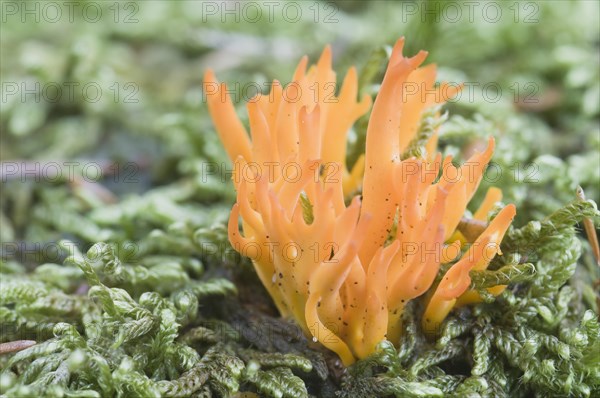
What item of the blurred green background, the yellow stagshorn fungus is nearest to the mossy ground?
the blurred green background

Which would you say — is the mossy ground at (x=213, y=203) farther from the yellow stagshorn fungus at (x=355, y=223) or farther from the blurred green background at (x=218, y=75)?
the yellow stagshorn fungus at (x=355, y=223)

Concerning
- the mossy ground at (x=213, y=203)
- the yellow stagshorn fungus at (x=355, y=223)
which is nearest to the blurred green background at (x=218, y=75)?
the mossy ground at (x=213, y=203)

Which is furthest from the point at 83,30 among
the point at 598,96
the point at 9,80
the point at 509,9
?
the point at 598,96

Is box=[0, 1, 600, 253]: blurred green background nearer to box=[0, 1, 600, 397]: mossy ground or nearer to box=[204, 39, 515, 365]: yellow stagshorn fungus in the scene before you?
box=[0, 1, 600, 397]: mossy ground

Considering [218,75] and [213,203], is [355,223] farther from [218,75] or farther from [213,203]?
[218,75]

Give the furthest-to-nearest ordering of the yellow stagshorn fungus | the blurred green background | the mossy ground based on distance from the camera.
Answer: the blurred green background < the mossy ground < the yellow stagshorn fungus

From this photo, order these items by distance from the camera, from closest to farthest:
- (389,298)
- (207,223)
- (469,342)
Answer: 1. (389,298)
2. (469,342)
3. (207,223)

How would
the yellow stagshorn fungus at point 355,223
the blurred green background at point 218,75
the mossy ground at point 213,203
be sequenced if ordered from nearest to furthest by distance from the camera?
1. the yellow stagshorn fungus at point 355,223
2. the mossy ground at point 213,203
3. the blurred green background at point 218,75

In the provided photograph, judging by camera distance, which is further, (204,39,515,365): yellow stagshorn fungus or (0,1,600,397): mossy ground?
(0,1,600,397): mossy ground

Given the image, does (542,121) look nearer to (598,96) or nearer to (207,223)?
(598,96)
